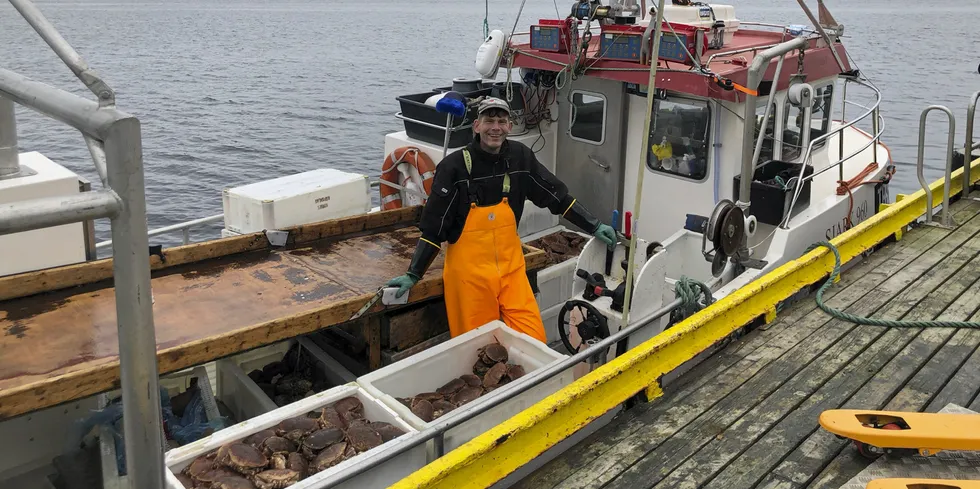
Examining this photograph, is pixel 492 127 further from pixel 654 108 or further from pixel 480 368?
pixel 654 108

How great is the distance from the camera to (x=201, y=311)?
457 centimetres

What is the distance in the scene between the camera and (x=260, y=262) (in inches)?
211

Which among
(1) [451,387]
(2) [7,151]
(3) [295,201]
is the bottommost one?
(1) [451,387]

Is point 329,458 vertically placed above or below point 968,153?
below

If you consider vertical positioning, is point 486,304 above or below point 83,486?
above

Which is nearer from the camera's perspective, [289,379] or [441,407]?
[441,407]

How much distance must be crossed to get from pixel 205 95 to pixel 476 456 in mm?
22255

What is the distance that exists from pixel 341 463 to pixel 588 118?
4.43 metres

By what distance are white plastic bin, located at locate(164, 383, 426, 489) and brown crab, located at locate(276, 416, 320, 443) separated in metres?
0.05

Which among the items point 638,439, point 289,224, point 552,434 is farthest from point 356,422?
point 289,224

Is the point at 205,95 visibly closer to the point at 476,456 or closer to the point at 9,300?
the point at 9,300

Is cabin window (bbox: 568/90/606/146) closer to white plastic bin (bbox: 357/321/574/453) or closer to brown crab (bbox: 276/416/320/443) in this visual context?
white plastic bin (bbox: 357/321/574/453)

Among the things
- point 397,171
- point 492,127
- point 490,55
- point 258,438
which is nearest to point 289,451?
point 258,438

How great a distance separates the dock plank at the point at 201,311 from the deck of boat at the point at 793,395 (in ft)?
5.36
